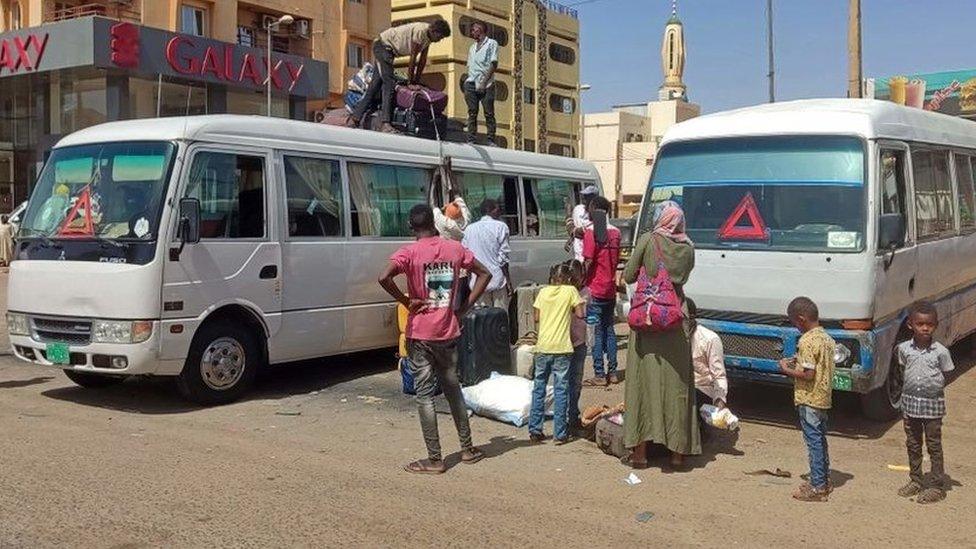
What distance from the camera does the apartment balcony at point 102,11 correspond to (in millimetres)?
26344

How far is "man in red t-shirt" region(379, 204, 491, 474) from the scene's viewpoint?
633cm

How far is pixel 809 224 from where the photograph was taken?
24.7 ft

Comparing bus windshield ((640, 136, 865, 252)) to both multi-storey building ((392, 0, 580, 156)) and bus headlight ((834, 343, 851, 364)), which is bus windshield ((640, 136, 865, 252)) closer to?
bus headlight ((834, 343, 851, 364))

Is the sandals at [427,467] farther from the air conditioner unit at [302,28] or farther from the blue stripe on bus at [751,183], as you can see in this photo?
the air conditioner unit at [302,28]

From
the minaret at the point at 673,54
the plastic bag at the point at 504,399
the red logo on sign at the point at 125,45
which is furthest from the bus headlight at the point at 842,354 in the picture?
the minaret at the point at 673,54

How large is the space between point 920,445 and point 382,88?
7.95 m

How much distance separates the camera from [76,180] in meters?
8.38

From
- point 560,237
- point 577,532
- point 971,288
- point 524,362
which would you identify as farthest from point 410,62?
point 577,532

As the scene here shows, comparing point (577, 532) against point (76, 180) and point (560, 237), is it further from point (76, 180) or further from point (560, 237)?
point (560, 237)

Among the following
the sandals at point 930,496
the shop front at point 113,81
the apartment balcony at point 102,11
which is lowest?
the sandals at point 930,496

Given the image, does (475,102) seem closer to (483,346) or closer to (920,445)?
(483,346)

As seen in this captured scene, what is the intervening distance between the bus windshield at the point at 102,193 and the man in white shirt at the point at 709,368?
454 centimetres

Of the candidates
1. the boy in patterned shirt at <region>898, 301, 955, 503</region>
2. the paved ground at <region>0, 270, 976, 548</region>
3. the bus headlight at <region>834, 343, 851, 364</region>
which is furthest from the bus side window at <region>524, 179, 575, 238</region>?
the boy in patterned shirt at <region>898, 301, 955, 503</region>

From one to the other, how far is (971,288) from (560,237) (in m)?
5.21
